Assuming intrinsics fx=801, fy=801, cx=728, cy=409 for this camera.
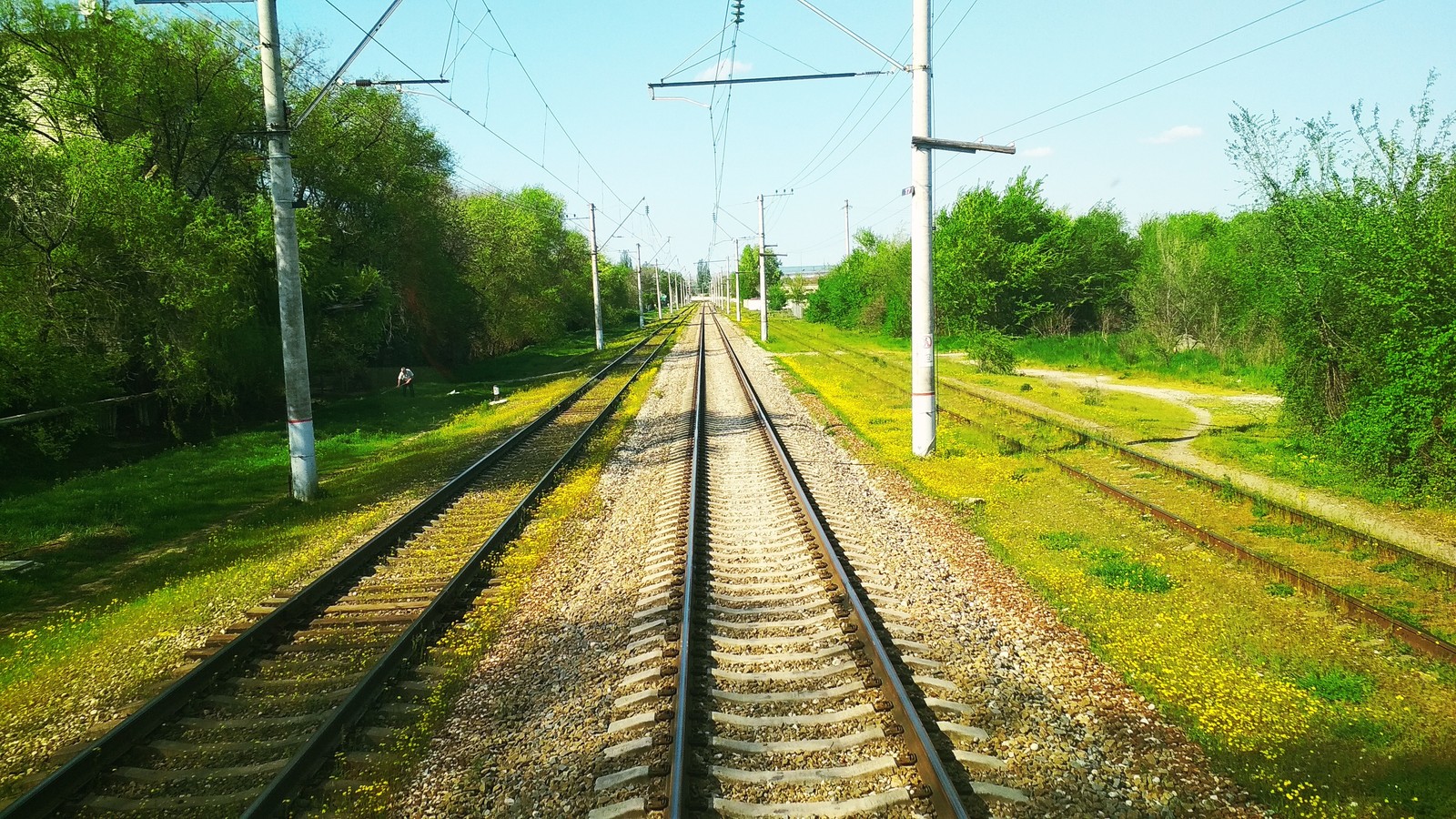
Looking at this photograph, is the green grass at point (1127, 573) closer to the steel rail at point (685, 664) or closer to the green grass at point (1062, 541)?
the green grass at point (1062, 541)

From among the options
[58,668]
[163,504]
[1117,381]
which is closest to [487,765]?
[58,668]

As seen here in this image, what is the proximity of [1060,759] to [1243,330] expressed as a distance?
79.2ft

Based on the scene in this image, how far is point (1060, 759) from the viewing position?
470 cm

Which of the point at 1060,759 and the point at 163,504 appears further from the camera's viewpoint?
the point at 163,504

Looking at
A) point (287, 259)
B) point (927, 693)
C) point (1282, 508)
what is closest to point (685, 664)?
point (927, 693)

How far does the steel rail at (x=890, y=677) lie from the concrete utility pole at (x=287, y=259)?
7.61 metres

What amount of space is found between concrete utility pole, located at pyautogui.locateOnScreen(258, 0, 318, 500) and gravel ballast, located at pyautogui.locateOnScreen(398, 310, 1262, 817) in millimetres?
5350

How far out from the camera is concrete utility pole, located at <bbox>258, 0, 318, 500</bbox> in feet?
39.2

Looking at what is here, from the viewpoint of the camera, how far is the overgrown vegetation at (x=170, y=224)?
47.2 feet

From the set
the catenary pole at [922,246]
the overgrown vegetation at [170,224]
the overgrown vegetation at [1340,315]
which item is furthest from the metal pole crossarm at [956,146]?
the overgrown vegetation at [170,224]

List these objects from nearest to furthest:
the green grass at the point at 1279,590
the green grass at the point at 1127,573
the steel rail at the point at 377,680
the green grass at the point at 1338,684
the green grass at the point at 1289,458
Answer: the steel rail at the point at 377,680 < the green grass at the point at 1338,684 < the green grass at the point at 1279,590 < the green grass at the point at 1127,573 < the green grass at the point at 1289,458

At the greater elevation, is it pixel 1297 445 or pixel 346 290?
pixel 346 290

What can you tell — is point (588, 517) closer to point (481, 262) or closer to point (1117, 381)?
point (1117, 381)

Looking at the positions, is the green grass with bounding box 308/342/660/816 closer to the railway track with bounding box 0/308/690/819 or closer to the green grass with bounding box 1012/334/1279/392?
the railway track with bounding box 0/308/690/819
